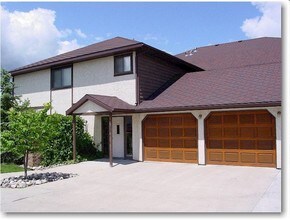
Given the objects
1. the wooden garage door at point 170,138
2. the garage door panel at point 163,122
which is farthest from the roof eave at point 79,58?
the garage door panel at point 163,122

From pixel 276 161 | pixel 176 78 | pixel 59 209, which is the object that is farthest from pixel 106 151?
pixel 59 209

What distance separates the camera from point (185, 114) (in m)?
14.1

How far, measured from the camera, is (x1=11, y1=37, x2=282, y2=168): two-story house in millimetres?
12508

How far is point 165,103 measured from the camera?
14.5 m

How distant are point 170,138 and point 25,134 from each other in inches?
257

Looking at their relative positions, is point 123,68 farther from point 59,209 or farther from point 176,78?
point 59,209

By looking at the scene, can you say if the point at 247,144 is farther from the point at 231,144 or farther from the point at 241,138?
the point at 231,144

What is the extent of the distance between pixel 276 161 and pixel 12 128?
970cm

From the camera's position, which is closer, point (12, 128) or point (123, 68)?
point (12, 128)

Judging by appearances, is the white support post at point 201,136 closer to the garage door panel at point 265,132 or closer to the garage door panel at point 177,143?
the garage door panel at point 177,143

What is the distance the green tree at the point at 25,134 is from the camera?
10.6 metres

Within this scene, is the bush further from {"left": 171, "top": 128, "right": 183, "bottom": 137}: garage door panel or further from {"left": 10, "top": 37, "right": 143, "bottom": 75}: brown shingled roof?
{"left": 171, "top": 128, "right": 183, "bottom": 137}: garage door panel

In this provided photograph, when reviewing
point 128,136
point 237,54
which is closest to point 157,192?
point 128,136

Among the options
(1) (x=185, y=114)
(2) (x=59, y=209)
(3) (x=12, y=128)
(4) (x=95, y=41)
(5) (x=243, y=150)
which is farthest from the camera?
(4) (x=95, y=41)
